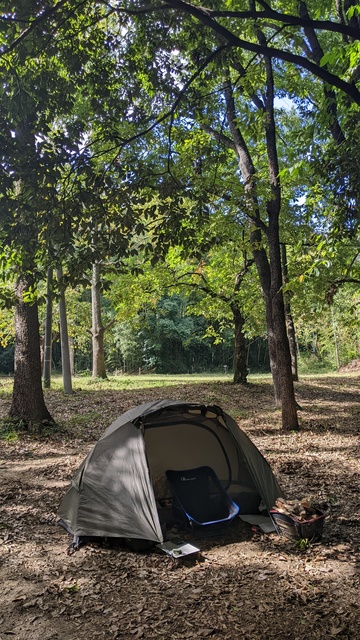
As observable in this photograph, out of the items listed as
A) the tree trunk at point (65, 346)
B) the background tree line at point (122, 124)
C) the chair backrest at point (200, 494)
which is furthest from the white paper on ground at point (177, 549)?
the tree trunk at point (65, 346)

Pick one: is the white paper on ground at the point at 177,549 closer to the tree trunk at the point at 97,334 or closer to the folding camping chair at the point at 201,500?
the folding camping chair at the point at 201,500

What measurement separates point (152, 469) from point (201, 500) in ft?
2.25

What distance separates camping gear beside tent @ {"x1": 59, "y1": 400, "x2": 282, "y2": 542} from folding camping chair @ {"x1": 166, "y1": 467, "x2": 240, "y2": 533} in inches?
4.7

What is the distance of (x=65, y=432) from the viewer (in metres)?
10.3

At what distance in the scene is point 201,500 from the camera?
18.4 feet

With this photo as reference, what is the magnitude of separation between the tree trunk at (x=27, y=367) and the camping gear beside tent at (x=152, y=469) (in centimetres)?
487

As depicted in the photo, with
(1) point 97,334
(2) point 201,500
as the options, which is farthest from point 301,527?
→ (1) point 97,334

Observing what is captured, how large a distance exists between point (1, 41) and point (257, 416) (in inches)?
380

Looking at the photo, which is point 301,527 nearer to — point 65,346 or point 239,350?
point 65,346

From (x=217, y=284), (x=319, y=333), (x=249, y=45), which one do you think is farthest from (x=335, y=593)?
(x=319, y=333)

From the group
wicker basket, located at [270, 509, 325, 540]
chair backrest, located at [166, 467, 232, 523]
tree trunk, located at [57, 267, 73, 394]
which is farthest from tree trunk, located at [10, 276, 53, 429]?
wicker basket, located at [270, 509, 325, 540]

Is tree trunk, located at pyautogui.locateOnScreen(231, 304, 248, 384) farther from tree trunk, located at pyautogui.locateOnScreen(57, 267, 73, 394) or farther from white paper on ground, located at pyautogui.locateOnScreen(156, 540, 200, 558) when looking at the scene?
white paper on ground, located at pyautogui.locateOnScreen(156, 540, 200, 558)

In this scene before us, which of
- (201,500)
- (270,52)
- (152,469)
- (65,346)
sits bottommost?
(201,500)

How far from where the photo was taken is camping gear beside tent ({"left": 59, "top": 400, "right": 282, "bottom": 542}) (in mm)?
4949
